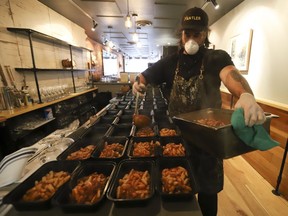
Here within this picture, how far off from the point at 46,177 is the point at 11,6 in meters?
2.96

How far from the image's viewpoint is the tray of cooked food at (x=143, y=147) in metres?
0.95

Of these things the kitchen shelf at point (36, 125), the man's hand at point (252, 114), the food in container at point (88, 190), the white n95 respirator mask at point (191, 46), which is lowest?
the kitchen shelf at point (36, 125)

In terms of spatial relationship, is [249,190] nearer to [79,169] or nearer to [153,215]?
[153,215]

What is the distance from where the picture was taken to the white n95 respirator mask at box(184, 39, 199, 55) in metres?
1.09

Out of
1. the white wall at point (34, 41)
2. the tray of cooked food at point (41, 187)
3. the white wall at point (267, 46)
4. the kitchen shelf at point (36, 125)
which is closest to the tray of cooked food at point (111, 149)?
the tray of cooked food at point (41, 187)

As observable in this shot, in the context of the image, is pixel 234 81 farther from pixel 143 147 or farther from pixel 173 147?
pixel 143 147

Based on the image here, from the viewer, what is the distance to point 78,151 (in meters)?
1.06

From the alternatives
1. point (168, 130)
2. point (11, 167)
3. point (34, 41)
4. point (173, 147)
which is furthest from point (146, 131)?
point (34, 41)

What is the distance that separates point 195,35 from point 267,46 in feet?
6.25

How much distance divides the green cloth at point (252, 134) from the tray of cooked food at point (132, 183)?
0.40m

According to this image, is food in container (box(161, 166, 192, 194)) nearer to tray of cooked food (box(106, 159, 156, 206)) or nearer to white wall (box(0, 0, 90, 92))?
tray of cooked food (box(106, 159, 156, 206))

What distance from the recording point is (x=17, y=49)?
2670 millimetres

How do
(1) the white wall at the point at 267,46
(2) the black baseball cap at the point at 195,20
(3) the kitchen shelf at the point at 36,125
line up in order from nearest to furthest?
(2) the black baseball cap at the point at 195,20 → (1) the white wall at the point at 267,46 → (3) the kitchen shelf at the point at 36,125

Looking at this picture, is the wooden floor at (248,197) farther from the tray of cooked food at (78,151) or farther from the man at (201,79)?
the tray of cooked food at (78,151)
